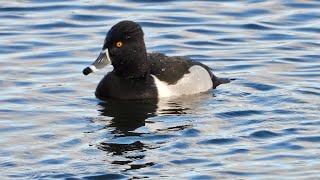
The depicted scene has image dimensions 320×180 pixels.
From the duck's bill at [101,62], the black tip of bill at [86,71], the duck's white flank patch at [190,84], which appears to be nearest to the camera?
the black tip of bill at [86,71]

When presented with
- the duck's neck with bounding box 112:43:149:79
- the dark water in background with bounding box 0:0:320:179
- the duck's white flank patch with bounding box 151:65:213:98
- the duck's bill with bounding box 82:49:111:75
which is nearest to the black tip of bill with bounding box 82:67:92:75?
the duck's bill with bounding box 82:49:111:75

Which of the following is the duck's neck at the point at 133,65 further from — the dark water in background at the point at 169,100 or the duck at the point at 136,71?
the dark water in background at the point at 169,100

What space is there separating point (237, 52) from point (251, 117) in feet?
15.0

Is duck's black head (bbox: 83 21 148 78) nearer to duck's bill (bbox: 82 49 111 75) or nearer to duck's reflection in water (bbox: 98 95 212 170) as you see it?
duck's bill (bbox: 82 49 111 75)

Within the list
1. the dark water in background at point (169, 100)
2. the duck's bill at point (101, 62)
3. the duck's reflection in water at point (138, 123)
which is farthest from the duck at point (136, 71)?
the dark water in background at point (169, 100)

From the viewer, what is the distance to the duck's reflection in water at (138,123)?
1384 cm

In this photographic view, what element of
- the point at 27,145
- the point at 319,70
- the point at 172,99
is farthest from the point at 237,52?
the point at 27,145

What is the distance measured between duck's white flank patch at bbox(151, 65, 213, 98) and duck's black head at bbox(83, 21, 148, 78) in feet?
1.04

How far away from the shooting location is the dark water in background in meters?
A: 13.2

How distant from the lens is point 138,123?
15.6 metres

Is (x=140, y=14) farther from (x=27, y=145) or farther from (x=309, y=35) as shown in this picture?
(x=27, y=145)

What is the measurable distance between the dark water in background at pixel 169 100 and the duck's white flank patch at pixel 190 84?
0.25 meters

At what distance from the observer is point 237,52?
19922mm

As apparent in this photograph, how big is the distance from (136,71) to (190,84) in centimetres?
88
